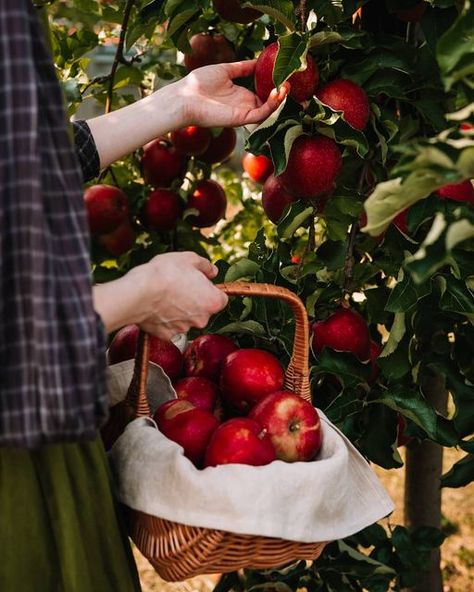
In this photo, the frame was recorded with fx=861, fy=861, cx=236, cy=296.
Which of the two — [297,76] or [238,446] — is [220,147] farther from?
[238,446]

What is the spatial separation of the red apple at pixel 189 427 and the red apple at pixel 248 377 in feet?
0.29

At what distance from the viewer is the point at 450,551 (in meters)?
2.43

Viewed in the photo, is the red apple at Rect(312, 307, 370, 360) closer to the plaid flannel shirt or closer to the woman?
the woman

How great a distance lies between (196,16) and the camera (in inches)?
64.8

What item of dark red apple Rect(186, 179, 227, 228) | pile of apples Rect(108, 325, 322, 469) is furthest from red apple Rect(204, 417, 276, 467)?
dark red apple Rect(186, 179, 227, 228)

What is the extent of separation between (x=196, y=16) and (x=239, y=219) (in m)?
0.84

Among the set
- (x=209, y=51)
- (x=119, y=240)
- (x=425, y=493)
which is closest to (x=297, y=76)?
(x=209, y=51)

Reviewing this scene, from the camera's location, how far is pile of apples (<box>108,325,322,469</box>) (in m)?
1.05

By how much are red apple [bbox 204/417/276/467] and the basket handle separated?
4.4 inches

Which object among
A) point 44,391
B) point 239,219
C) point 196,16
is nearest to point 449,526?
point 239,219

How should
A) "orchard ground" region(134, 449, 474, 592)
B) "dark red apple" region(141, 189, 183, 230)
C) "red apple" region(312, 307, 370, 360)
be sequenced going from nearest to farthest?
"red apple" region(312, 307, 370, 360) → "dark red apple" region(141, 189, 183, 230) → "orchard ground" region(134, 449, 474, 592)

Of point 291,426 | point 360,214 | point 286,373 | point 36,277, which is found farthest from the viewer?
A: point 360,214

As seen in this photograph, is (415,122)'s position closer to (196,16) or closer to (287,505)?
(196,16)

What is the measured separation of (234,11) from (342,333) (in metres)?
0.61
